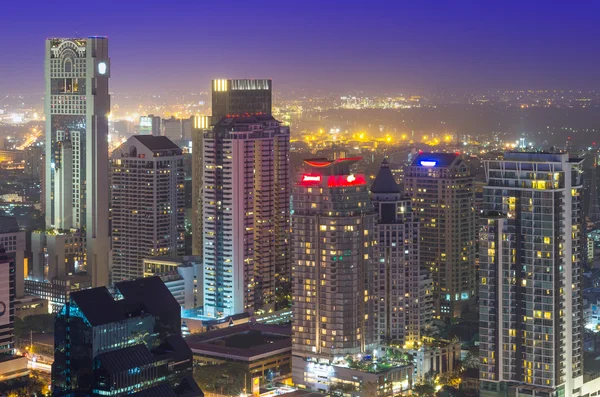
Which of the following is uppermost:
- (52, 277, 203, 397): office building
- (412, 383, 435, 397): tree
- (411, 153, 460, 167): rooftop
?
(411, 153, 460, 167): rooftop

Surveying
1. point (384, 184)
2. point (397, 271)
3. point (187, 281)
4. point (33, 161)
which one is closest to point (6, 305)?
point (187, 281)

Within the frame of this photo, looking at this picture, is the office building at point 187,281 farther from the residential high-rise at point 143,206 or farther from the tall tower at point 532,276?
the tall tower at point 532,276

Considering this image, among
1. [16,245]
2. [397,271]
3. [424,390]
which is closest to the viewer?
[424,390]

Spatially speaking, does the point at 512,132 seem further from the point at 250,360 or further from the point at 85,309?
the point at 85,309

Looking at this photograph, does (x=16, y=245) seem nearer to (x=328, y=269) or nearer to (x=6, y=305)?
(x=6, y=305)

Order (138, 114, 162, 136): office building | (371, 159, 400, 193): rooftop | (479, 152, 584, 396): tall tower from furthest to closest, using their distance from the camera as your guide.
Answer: (138, 114, 162, 136): office building < (371, 159, 400, 193): rooftop < (479, 152, 584, 396): tall tower

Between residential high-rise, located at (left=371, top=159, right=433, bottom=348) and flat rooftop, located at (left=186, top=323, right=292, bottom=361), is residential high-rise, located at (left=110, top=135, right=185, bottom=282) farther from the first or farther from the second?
residential high-rise, located at (left=371, top=159, right=433, bottom=348)

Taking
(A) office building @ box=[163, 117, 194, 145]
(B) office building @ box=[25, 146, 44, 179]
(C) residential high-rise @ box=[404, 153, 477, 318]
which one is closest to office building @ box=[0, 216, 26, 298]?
(C) residential high-rise @ box=[404, 153, 477, 318]

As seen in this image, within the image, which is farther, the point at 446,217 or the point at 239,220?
the point at 446,217
